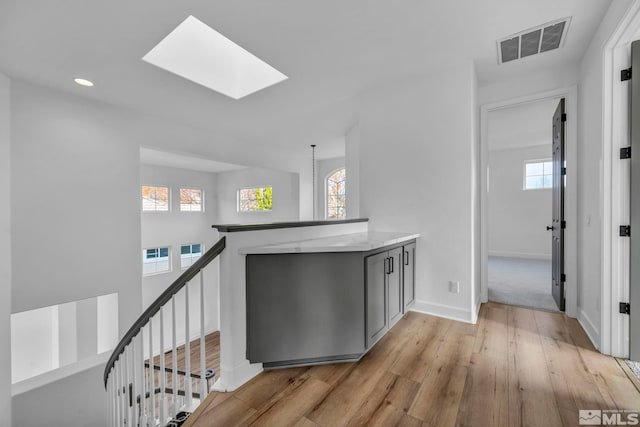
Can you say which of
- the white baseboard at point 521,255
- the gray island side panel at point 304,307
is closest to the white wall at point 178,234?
the gray island side panel at point 304,307

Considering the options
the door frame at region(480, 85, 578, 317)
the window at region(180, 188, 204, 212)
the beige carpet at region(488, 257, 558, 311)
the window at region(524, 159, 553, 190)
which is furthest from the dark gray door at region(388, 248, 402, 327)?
the window at region(180, 188, 204, 212)

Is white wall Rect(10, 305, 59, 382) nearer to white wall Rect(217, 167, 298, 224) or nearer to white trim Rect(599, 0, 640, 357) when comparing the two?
white wall Rect(217, 167, 298, 224)

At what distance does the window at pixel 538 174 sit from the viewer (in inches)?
255

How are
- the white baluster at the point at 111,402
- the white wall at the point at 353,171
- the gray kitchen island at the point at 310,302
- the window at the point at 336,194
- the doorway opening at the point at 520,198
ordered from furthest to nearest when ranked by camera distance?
the window at the point at 336,194, the doorway opening at the point at 520,198, the white wall at the point at 353,171, the white baluster at the point at 111,402, the gray kitchen island at the point at 310,302

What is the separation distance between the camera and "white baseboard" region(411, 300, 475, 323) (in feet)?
9.01

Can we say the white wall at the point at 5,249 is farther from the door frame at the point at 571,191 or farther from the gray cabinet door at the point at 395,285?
the door frame at the point at 571,191

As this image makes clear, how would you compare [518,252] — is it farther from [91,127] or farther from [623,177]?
[91,127]

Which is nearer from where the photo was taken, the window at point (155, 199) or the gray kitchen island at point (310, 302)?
the gray kitchen island at point (310, 302)

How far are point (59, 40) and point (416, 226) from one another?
3.94 meters

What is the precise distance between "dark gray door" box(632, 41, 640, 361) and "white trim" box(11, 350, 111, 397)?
5822mm

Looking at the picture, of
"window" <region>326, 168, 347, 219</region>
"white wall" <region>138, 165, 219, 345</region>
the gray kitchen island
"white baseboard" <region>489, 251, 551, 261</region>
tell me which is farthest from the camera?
"window" <region>326, 168, 347, 219</region>

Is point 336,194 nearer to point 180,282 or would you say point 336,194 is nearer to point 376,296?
point 376,296

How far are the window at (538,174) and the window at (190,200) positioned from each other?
9.25 meters

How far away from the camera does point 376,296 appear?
7.04 feet
